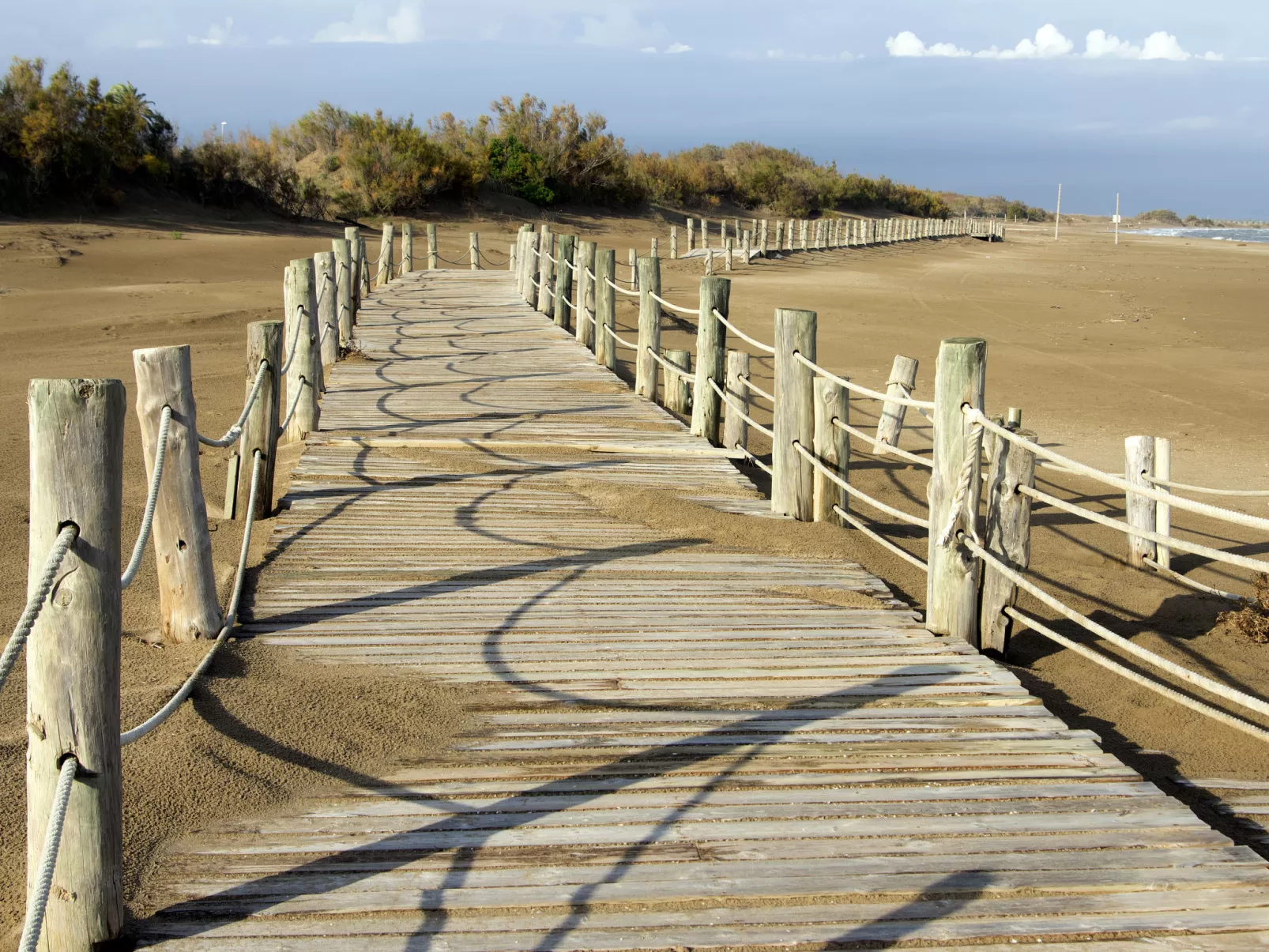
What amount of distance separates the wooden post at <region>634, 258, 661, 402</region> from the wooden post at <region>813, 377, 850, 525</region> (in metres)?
3.30

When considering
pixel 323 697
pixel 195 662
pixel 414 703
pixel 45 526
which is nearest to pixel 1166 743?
pixel 414 703

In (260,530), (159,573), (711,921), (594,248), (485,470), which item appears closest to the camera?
(711,921)

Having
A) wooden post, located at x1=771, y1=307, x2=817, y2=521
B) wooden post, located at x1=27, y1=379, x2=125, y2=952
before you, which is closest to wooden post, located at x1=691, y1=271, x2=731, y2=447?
wooden post, located at x1=771, y1=307, x2=817, y2=521

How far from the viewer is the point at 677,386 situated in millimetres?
9398

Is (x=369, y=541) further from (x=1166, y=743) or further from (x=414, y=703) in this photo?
(x=1166, y=743)

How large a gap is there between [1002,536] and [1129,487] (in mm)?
1209

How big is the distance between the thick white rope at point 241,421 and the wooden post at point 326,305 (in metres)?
3.48

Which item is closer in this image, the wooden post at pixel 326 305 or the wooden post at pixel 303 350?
the wooden post at pixel 303 350

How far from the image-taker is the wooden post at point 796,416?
5988 mm

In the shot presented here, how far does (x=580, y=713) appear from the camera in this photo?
3.49 meters

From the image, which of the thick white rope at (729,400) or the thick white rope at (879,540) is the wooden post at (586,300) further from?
the thick white rope at (879,540)

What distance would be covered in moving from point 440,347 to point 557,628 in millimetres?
7667

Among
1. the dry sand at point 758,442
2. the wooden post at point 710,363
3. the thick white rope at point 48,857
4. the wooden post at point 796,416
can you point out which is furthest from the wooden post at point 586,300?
the thick white rope at point 48,857

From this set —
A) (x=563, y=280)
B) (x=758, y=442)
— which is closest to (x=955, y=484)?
(x=758, y=442)
